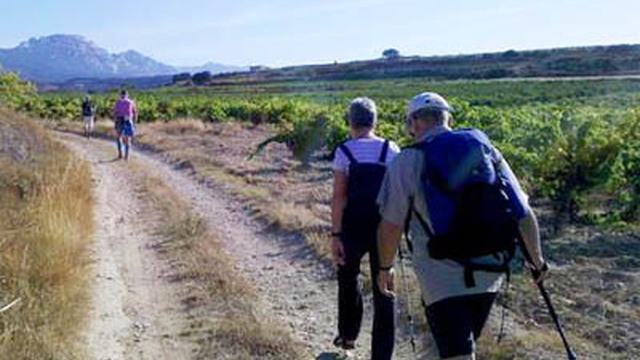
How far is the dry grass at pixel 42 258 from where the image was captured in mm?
5719

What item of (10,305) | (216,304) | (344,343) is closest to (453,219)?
(344,343)

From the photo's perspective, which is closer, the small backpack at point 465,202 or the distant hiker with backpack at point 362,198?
the small backpack at point 465,202

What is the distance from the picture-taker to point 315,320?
705 cm

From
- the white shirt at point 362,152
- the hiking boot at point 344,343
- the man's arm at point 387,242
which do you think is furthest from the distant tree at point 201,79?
the man's arm at point 387,242

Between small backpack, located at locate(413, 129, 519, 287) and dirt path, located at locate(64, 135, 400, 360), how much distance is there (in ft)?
7.99

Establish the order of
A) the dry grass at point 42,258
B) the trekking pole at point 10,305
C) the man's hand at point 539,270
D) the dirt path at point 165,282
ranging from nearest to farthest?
the man's hand at point 539,270
the trekking pole at point 10,305
the dry grass at point 42,258
the dirt path at point 165,282

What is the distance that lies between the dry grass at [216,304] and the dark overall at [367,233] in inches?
33.8

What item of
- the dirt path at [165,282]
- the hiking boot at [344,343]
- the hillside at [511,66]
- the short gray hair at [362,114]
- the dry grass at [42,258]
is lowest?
the hillside at [511,66]

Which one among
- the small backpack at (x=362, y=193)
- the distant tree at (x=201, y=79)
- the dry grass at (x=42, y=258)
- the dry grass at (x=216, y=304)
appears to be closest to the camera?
the small backpack at (x=362, y=193)

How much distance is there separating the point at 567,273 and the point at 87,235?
565 centimetres

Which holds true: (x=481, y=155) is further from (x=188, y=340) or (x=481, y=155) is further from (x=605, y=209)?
(x=605, y=209)

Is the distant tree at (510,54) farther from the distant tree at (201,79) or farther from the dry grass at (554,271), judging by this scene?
the dry grass at (554,271)

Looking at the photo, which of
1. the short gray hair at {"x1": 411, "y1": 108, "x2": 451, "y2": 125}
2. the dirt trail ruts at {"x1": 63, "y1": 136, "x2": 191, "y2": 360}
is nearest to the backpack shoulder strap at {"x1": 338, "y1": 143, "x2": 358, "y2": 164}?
the short gray hair at {"x1": 411, "y1": 108, "x2": 451, "y2": 125}

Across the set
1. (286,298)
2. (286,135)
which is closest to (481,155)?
(286,298)
